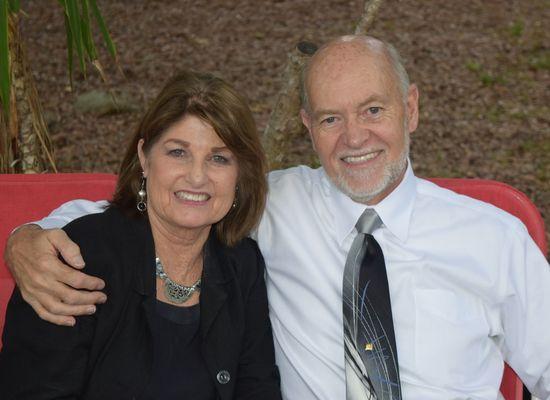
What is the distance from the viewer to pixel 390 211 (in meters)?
2.85

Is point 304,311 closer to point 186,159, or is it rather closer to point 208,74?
point 186,159

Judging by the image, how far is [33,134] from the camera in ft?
13.6

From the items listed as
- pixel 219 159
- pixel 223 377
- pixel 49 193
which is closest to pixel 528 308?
pixel 223 377

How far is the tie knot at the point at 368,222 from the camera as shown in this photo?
9.32ft

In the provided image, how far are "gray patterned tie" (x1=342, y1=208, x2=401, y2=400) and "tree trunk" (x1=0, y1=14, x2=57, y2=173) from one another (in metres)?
2.02

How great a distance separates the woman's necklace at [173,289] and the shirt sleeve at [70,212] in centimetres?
30

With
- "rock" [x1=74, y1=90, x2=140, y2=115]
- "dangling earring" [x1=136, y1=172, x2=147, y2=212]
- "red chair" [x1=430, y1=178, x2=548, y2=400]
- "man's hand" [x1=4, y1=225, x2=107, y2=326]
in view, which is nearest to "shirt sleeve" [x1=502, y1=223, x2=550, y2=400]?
"red chair" [x1=430, y1=178, x2=548, y2=400]

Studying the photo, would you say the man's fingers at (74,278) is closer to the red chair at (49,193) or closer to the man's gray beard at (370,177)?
the red chair at (49,193)

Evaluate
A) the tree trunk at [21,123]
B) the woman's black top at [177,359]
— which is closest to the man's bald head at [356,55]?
the woman's black top at [177,359]

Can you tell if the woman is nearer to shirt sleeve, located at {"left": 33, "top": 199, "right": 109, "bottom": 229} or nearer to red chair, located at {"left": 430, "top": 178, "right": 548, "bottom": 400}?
shirt sleeve, located at {"left": 33, "top": 199, "right": 109, "bottom": 229}

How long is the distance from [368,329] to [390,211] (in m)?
0.42

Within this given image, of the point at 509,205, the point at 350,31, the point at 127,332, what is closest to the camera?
the point at 127,332

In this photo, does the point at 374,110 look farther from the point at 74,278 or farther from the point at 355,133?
the point at 74,278

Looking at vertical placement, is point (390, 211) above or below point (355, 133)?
below
